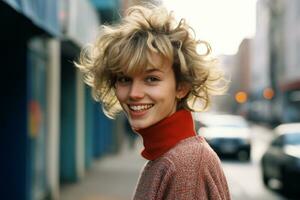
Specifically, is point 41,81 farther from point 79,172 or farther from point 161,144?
point 161,144

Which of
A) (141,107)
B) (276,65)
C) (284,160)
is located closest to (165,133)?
(141,107)

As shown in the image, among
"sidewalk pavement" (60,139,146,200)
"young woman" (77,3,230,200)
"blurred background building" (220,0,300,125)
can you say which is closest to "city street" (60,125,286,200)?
"sidewalk pavement" (60,139,146,200)

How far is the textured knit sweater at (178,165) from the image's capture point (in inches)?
82.0

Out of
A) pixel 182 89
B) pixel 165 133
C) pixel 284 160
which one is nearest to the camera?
pixel 165 133

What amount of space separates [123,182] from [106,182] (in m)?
0.39

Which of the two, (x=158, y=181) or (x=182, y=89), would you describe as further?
(x=182, y=89)

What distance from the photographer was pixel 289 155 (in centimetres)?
1277

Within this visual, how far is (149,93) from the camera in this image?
223cm

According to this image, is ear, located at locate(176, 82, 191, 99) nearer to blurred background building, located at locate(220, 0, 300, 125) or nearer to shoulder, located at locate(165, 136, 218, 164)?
shoulder, located at locate(165, 136, 218, 164)

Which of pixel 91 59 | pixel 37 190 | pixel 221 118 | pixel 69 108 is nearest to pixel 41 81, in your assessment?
pixel 37 190

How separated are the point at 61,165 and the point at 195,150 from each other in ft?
42.2

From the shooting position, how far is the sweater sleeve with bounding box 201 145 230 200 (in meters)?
2.10

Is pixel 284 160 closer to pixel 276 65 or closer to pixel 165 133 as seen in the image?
pixel 165 133

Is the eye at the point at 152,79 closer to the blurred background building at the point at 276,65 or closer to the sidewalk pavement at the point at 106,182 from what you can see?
the sidewalk pavement at the point at 106,182
